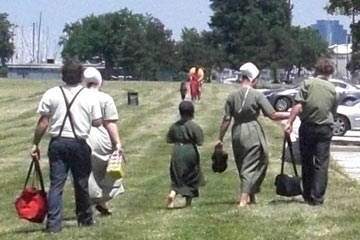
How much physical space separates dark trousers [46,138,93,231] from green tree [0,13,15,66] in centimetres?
13607

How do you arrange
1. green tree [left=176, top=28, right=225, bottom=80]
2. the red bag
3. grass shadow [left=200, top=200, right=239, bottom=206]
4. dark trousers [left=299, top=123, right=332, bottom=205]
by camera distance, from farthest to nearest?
green tree [left=176, top=28, right=225, bottom=80] → grass shadow [left=200, top=200, right=239, bottom=206] → dark trousers [left=299, top=123, right=332, bottom=205] → the red bag

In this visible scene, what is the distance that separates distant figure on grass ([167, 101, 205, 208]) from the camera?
1572 centimetres

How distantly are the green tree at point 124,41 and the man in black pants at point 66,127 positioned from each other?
9724 cm

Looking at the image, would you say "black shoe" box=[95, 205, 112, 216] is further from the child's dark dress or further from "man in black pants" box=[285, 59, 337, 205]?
"man in black pants" box=[285, 59, 337, 205]

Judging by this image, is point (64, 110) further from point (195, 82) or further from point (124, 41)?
point (124, 41)

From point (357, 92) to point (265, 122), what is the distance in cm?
967

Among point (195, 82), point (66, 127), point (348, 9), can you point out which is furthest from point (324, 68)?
point (195, 82)

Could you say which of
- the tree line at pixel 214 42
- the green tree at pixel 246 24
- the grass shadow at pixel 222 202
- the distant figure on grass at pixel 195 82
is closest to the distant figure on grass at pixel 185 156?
the grass shadow at pixel 222 202

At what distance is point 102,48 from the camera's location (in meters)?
129

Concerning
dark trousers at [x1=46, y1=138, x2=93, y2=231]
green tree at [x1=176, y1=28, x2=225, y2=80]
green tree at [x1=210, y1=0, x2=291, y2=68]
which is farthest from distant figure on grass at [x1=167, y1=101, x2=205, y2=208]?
green tree at [x1=176, y1=28, x2=225, y2=80]

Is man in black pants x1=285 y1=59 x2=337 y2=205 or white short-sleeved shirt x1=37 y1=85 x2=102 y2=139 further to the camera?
man in black pants x1=285 y1=59 x2=337 y2=205

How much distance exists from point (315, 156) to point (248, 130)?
0.88 meters

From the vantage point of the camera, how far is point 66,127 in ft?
43.5

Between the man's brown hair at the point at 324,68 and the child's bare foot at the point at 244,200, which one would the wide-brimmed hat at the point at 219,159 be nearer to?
the child's bare foot at the point at 244,200
